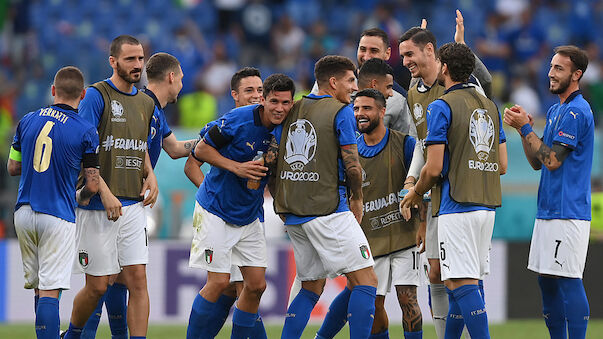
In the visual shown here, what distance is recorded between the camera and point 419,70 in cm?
809

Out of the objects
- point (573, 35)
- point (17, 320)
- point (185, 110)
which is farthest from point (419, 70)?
point (573, 35)

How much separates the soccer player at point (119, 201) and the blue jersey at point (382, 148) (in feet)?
5.79

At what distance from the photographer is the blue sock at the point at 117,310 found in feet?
26.2

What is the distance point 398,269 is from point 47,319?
278 centimetres

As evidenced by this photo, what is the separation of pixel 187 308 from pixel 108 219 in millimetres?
4890

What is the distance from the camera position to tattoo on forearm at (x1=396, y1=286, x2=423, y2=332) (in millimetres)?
7906

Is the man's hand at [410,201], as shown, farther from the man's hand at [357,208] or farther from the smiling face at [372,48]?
the smiling face at [372,48]

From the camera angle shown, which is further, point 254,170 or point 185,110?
point 185,110

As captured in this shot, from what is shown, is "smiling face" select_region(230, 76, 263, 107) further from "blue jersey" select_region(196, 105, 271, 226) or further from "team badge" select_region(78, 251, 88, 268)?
"team badge" select_region(78, 251, 88, 268)

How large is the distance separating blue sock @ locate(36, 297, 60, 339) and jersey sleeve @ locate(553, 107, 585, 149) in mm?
4068

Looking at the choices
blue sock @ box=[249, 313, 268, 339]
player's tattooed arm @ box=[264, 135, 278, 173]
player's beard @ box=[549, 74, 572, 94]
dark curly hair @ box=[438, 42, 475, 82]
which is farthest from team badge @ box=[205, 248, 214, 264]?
player's beard @ box=[549, 74, 572, 94]

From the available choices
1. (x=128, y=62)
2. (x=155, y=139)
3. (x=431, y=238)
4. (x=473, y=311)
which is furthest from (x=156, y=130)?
(x=473, y=311)

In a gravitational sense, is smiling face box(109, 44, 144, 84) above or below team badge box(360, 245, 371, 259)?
above

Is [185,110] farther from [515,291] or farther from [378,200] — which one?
[378,200]
